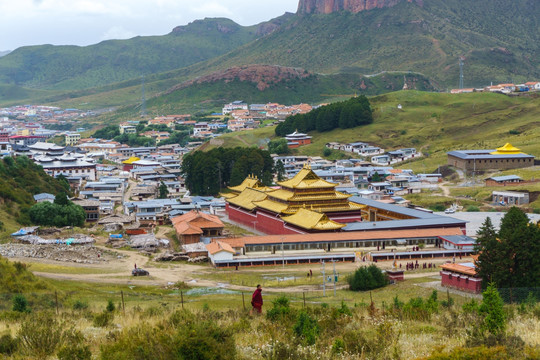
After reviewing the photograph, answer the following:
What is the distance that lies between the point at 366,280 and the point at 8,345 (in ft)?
89.1

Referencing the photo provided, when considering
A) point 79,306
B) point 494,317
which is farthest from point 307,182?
A: point 494,317

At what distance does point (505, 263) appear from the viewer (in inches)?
1503

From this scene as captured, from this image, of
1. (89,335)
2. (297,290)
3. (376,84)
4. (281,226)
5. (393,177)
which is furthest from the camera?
(376,84)

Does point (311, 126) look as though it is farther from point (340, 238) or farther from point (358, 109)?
point (340, 238)

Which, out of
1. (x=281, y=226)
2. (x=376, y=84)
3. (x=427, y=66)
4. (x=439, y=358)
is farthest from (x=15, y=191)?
(x=427, y=66)

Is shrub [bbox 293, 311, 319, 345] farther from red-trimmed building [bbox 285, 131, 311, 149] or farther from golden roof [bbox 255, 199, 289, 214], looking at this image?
red-trimmed building [bbox 285, 131, 311, 149]

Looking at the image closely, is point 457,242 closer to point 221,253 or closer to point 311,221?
point 311,221

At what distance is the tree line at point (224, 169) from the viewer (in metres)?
88.1

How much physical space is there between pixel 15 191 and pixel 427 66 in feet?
481

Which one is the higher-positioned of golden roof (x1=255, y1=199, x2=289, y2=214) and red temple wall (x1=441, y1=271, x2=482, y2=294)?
golden roof (x1=255, y1=199, x2=289, y2=214)

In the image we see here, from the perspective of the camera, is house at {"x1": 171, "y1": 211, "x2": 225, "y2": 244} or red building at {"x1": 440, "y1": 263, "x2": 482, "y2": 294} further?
house at {"x1": 171, "y1": 211, "x2": 225, "y2": 244}

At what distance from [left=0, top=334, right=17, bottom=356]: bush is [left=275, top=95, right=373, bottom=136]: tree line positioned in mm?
107304

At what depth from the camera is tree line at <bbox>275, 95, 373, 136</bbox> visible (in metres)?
124

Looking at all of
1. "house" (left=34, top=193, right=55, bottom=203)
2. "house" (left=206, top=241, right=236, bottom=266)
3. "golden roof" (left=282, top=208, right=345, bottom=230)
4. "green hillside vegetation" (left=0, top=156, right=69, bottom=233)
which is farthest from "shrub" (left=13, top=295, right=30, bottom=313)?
"house" (left=34, top=193, right=55, bottom=203)
